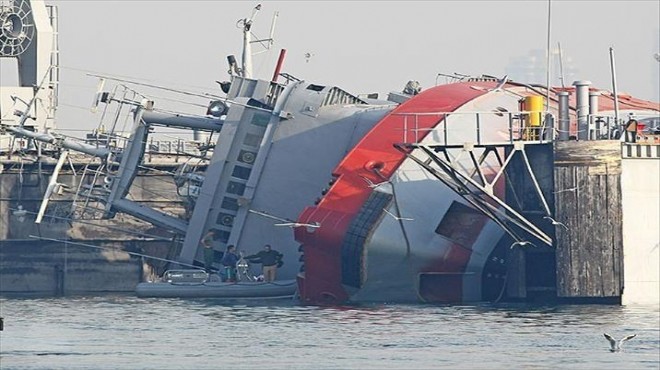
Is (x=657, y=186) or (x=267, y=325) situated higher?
(x=657, y=186)

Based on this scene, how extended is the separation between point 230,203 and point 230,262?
2.75 metres

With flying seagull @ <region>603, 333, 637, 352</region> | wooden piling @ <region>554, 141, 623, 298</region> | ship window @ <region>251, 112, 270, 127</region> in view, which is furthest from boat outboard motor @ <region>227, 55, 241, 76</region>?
flying seagull @ <region>603, 333, 637, 352</region>

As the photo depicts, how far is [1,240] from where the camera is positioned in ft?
306

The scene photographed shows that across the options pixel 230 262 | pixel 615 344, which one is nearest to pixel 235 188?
pixel 230 262

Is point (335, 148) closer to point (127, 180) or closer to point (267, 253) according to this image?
point (267, 253)

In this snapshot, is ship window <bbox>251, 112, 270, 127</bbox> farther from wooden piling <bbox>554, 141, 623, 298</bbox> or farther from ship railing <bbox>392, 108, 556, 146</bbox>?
wooden piling <bbox>554, 141, 623, 298</bbox>

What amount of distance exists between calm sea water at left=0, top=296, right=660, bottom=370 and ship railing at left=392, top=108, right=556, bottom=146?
595 cm

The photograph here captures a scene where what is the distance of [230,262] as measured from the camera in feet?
263

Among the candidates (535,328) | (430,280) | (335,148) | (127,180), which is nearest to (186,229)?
(127,180)

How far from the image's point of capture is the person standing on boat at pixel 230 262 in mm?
79625

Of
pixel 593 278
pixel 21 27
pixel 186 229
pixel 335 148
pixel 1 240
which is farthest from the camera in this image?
pixel 21 27

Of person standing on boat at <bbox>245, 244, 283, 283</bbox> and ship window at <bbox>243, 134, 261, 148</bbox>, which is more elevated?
ship window at <bbox>243, 134, 261, 148</bbox>

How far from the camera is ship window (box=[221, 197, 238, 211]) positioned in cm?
8162

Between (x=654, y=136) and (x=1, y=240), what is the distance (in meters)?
34.6
